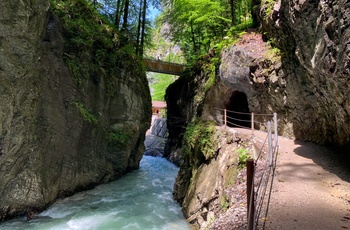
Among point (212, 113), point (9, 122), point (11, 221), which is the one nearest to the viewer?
point (9, 122)

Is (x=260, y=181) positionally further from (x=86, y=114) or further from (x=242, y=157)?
(x=86, y=114)

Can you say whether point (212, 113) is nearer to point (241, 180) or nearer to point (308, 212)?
point (241, 180)

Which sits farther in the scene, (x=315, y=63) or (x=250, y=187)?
(x=315, y=63)

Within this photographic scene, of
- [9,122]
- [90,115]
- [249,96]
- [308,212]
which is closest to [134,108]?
[90,115]

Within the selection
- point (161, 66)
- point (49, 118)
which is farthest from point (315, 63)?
point (161, 66)

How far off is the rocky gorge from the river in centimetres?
86

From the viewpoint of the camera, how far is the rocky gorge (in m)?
6.37

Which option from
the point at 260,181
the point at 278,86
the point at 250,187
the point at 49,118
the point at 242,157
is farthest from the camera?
the point at 278,86

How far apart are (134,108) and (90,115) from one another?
11.8 ft

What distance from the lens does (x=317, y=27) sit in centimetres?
694

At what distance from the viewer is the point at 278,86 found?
36.5ft

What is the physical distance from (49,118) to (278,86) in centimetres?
957

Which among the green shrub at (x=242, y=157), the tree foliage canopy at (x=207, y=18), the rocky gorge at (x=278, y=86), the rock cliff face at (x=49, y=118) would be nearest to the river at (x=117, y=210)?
the rock cliff face at (x=49, y=118)

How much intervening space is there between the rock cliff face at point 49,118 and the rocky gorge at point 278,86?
4.39m
